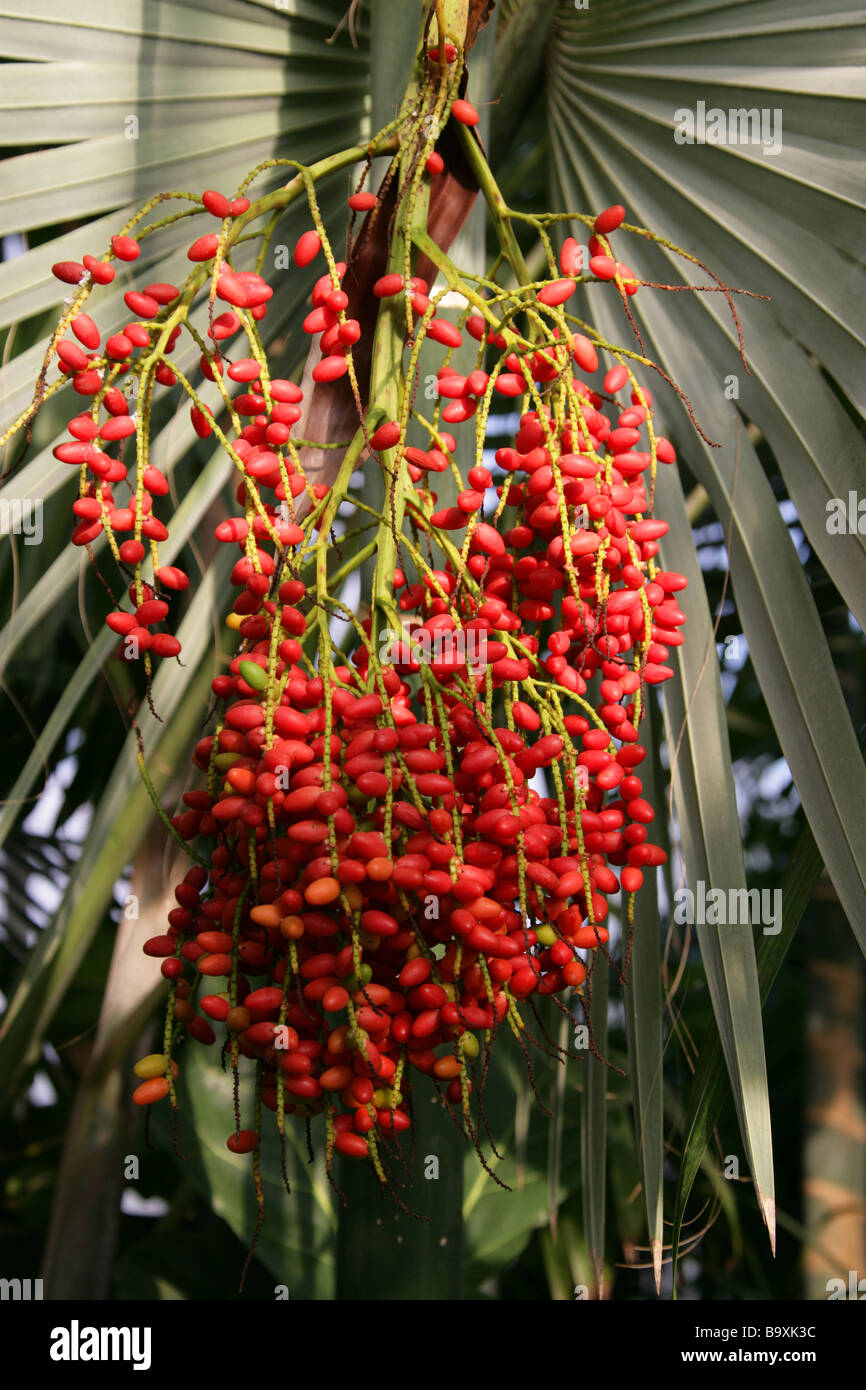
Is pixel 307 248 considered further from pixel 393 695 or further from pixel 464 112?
pixel 393 695

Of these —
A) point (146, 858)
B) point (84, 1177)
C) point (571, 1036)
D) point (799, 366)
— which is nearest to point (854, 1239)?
point (571, 1036)

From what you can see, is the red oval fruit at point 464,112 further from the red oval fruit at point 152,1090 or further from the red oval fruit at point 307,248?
the red oval fruit at point 152,1090

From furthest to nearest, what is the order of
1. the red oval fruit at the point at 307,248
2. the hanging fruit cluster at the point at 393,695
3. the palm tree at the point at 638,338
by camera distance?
the palm tree at the point at 638,338, the red oval fruit at the point at 307,248, the hanging fruit cluster at the point at 393,695

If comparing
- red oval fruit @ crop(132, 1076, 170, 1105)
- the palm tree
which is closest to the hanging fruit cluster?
red oval fruit @ crop(132, 1076, 170, 1105)

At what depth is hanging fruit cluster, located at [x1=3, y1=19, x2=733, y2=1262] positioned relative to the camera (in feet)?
1.77

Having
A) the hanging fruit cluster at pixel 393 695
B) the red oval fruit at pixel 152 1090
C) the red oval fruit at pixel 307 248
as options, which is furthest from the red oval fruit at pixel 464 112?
the red oval fruit at pixel 152 1090

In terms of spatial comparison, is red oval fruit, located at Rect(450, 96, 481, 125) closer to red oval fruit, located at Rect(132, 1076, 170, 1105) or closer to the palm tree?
the palm tree

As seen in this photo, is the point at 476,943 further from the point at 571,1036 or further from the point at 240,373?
the point at 571,1036

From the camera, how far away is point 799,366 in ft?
2.79

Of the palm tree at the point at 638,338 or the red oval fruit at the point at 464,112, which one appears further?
the palm tree at the point at 638,338

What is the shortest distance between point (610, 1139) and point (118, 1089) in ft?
2.93

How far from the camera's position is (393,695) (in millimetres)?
589

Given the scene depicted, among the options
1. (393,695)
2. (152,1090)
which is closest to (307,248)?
(393,695)

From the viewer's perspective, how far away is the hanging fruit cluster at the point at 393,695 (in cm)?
54
